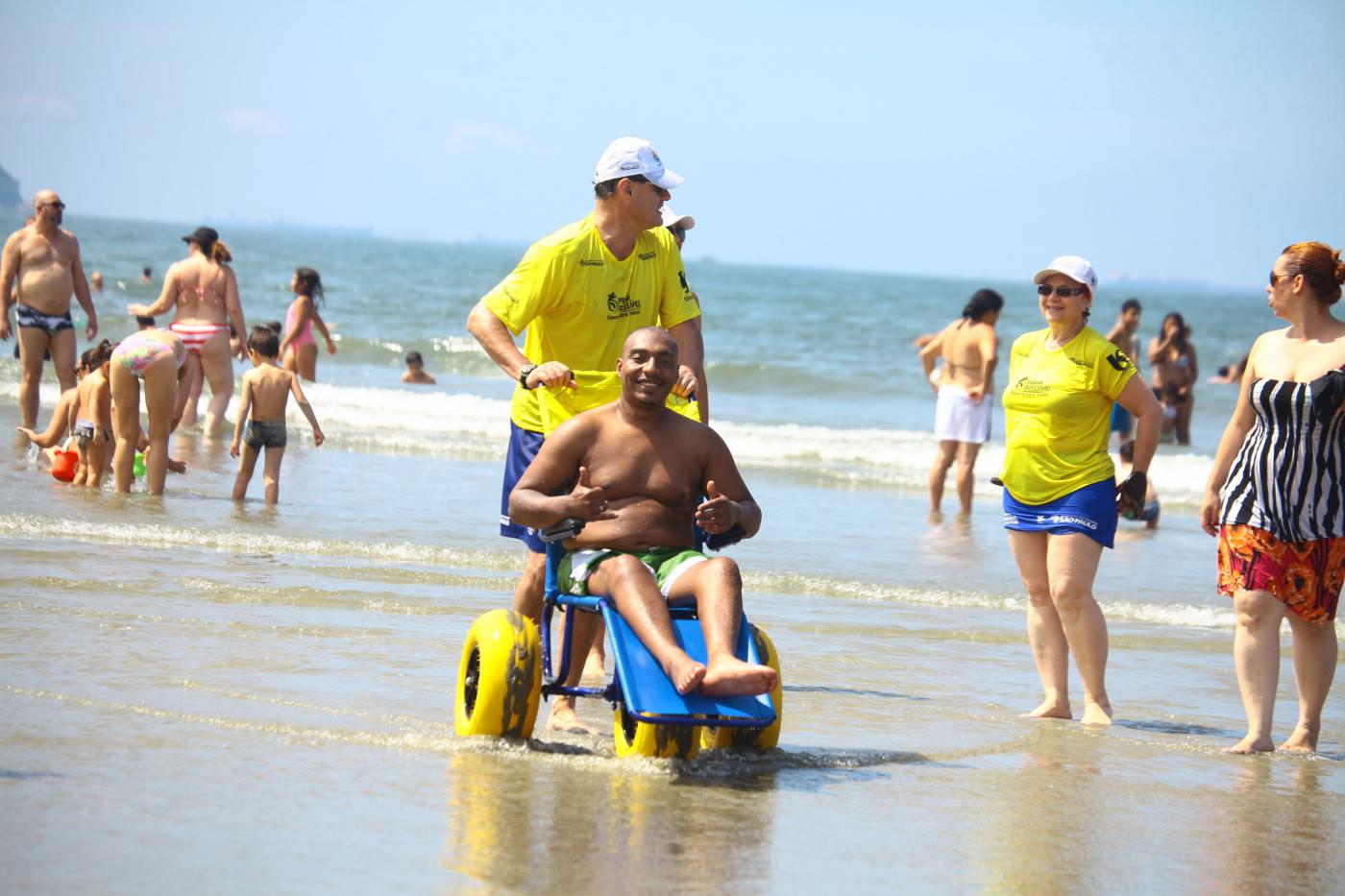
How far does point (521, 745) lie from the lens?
5.14 meters

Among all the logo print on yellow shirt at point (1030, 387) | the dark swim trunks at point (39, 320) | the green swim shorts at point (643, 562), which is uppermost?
the dark swim trunks at point (39, 320)

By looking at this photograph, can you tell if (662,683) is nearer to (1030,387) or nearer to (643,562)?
(643,562)

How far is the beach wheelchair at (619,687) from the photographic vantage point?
4.78 metres

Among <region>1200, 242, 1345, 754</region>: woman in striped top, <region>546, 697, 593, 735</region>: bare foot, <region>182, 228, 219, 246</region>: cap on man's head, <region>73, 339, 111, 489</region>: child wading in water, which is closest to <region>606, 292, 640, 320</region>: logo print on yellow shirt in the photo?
<region>546, 697, 593, 735</region>: bare foot

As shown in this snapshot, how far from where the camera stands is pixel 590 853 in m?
4.07

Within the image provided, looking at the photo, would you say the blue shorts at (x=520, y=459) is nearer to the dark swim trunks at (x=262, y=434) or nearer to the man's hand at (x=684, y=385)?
the man's hand at (x=684, y=385)

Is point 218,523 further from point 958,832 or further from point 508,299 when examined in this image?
point 958,832

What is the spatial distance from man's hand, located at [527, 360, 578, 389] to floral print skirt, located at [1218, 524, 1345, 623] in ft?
8.44

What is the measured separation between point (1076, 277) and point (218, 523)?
5791 mm

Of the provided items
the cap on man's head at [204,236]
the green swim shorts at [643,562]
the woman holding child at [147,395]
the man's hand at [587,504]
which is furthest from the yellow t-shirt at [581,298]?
the cap on man's head at [204,236]

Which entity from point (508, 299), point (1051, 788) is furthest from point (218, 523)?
point (1051, 788)

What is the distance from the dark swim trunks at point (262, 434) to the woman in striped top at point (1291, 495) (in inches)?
275

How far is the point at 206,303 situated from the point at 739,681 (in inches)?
404

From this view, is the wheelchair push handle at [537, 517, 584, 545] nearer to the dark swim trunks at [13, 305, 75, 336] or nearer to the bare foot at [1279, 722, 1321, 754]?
the bare foot at [1279, 722, 1321, 754]
